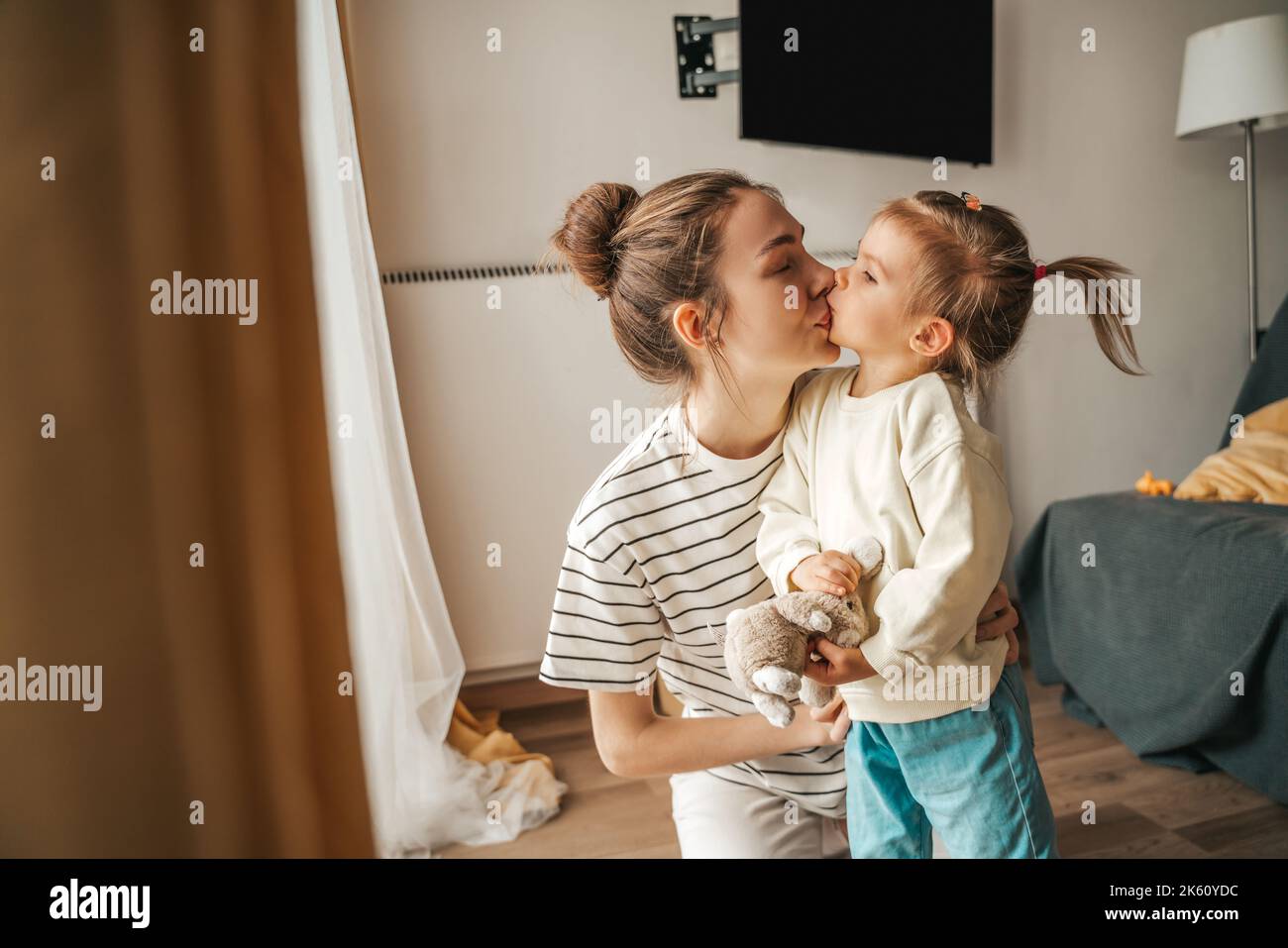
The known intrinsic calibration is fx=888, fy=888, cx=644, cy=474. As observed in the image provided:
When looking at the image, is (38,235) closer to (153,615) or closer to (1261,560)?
(153,615)

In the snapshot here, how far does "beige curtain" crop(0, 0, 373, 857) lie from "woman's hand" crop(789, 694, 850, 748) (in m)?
0.52

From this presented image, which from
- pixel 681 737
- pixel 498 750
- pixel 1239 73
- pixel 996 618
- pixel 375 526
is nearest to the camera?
pixel 996 618

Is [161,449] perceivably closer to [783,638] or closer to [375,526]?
[375,526]

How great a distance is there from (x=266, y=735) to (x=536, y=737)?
29.5 inches

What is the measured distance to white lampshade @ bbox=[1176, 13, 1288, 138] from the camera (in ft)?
6.75

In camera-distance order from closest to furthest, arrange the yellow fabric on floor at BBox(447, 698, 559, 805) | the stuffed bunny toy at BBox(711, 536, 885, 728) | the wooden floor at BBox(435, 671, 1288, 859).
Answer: the stuffed bunny toy at BBox(711, 536, 885, 728)
the wooden floor at BBox(435, 671, 1288, 859)
the yellow fabric on floor at BBox(447, 698, 559, 805)

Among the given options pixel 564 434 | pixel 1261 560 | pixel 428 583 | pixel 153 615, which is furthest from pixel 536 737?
pixel 1261 560

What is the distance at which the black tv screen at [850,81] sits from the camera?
166cm

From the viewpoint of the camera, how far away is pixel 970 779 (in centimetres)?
72

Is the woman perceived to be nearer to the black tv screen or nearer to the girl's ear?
the girl's ear

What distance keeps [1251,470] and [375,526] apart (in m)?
1.65

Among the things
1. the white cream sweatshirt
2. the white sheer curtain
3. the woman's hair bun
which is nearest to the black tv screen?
the white sheer curtain

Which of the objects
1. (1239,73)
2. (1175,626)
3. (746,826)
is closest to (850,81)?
(1239,73)

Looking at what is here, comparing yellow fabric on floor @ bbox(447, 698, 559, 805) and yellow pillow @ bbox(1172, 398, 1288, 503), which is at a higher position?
yellow pillow @ bbox(1172, 398, 1288, 503)
